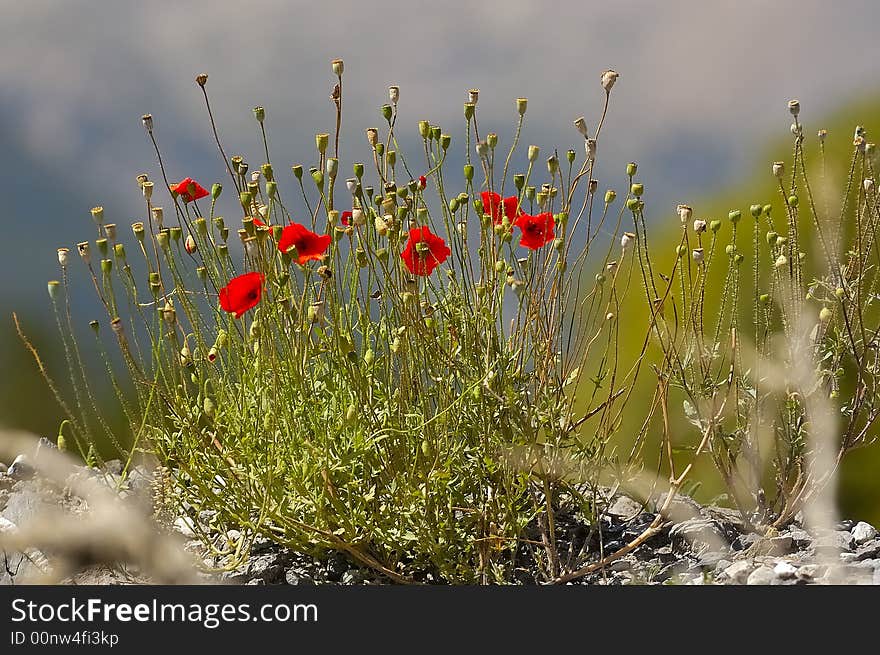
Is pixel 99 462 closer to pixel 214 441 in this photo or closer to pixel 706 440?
pixel 214 441

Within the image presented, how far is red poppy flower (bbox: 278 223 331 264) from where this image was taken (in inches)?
74.6

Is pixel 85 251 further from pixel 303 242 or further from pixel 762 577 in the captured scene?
pixel 762 577

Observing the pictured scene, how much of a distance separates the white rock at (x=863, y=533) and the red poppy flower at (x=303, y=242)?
1.59 meters

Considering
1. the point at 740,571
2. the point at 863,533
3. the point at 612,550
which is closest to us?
the point at 740,571

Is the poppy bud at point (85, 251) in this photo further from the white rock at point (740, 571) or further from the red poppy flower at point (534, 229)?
the white rock at point (740, 571)

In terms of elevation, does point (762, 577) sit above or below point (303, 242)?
below

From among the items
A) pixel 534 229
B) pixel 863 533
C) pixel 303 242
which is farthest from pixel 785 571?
pixel 303 242

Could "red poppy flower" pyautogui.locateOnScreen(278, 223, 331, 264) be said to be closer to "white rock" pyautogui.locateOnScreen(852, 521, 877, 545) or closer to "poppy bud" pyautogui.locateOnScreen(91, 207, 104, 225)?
"poppy bud" pyautogui.locateOnScreen(91, 207, 104, 225)

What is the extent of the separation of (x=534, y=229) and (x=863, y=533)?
1245 mm

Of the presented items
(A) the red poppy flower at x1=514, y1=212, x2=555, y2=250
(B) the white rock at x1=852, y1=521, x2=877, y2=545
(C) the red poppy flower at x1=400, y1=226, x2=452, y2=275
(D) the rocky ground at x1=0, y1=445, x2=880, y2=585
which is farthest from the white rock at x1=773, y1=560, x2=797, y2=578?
(C) the red poppy flower at x1=400, y1=226, x2=452, y2=275

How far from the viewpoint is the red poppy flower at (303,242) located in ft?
6.22

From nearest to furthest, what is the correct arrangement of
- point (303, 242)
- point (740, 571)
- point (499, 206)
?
point (303, 242) < point (740, 571) < point (499, 206)

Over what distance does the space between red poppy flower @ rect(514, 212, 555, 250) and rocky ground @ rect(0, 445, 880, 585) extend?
64 cm

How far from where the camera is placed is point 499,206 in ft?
7.02
